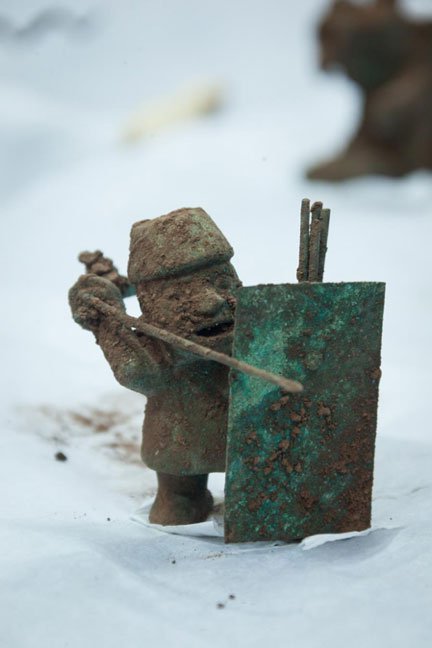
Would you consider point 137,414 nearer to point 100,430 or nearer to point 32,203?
point 100,430

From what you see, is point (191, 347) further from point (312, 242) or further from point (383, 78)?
point (383, 78)

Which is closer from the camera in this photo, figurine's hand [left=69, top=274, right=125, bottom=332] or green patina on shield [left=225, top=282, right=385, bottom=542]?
green patina on shield [left=225, top=282, right=385, bottom=542]

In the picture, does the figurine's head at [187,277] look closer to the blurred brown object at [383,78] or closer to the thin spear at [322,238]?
the thin spear at [322,238]

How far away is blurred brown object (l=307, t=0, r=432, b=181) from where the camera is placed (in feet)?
18.7

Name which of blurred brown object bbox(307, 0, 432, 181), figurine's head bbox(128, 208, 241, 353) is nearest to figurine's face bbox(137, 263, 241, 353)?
figurine's head bbox(128, 208, 241, 353)

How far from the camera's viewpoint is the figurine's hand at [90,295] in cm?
194

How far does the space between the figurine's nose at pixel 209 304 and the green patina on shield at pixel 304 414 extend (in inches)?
5.5

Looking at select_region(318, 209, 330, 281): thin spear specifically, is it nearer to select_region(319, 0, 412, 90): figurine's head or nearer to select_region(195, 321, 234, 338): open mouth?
select_region(195, 321, 234, 338): open mouth

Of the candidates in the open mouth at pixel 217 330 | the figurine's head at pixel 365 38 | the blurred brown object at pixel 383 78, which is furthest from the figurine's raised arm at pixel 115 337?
the figurine's head at pixel 365 38

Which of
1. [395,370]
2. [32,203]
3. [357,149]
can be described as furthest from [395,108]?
[395,370]

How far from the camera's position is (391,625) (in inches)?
57.3

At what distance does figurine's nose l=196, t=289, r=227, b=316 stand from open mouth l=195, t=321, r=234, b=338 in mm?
51

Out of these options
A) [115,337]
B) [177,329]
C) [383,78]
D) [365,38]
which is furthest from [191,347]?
[383,78]

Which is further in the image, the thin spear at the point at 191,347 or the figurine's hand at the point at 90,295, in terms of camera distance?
the figurine's hand at the point at 90,295
